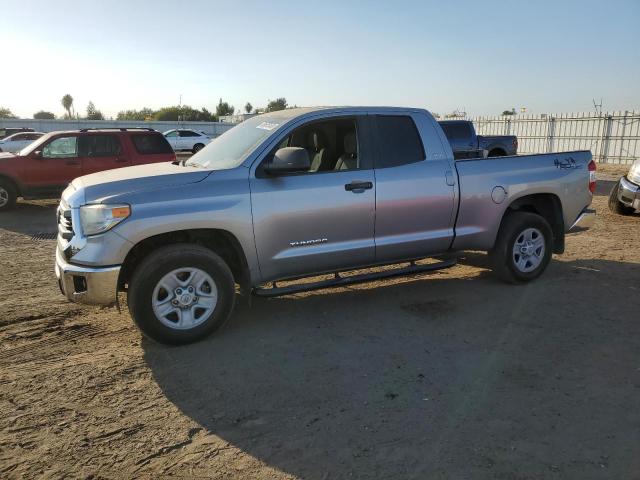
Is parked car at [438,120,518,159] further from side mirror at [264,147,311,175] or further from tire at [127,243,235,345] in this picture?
tire at [127,243,235,345]

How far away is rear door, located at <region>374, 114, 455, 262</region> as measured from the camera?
5108 millimetres

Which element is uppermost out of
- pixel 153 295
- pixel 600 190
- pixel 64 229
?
pixel 64 229

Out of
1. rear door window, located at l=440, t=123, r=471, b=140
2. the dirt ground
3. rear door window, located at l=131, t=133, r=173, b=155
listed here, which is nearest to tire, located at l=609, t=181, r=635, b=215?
the dirt ground

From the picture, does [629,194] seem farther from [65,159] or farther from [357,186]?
[65,159]

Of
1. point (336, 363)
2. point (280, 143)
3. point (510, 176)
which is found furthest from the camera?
point (510, 176)

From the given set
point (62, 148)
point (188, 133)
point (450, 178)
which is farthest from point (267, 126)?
point (188, 133)

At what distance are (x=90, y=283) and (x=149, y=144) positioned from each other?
8.53m

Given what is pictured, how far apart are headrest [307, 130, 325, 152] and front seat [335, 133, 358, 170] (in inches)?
10.2

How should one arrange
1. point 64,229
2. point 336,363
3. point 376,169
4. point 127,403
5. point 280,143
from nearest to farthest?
point 127,403 → point 336,363 → point 64,229 → point 280,143 → point 376,169

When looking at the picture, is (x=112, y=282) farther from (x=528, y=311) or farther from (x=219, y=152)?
(x=528, y=311)

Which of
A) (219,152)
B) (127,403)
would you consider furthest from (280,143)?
(127,403)

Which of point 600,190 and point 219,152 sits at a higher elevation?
point 219,152

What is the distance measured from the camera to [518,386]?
3.71m

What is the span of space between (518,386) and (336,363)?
4.40 ft
